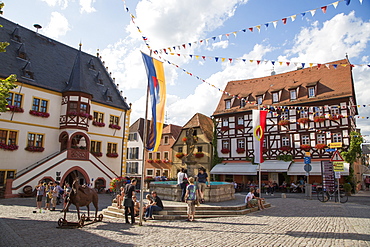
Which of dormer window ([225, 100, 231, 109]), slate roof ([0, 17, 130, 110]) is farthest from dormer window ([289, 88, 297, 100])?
slate roof ([0, 17, 130, 110])

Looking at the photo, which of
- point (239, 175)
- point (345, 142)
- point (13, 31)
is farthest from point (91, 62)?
point (345, 142)

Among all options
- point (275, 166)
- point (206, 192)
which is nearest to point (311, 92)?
point (275, 166)

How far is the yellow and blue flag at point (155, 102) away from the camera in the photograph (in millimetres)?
11184

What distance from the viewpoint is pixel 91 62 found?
34531mm

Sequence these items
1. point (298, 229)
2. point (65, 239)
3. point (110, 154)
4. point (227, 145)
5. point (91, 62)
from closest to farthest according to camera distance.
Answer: point (65, 239) < point (298, 229) < point (110, 154) < point (91, 62) < point (227, 145)

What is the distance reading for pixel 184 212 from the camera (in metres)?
12.9

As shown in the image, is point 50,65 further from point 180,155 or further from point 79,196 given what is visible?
point 79,196

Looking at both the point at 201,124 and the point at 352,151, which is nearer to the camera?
the point at 352,151

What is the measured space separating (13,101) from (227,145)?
79.7 feet

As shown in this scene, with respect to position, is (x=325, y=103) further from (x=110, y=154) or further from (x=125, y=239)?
(x=125, y=239)

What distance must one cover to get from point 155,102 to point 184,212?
509 cm

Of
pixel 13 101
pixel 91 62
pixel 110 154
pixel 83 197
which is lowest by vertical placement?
pixel 83 197

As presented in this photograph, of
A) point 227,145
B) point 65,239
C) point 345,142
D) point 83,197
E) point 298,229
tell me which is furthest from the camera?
point 227,145

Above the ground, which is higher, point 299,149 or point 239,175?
point 299,149
